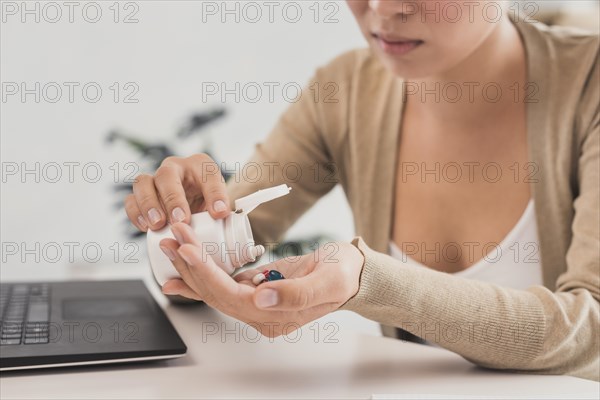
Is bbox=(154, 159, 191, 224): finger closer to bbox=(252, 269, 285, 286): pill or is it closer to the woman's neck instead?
bbox=(252, 269, 285, 286): pill

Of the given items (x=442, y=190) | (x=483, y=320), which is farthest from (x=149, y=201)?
(x=442, y=190)

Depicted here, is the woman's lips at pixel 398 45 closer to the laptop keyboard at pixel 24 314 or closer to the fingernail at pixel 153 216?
the fingernail at pixel 153 216

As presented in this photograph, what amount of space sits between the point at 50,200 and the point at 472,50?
1.41m

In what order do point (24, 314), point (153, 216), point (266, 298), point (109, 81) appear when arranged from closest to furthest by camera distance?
point (266, 298) < point (153, 216) < point (24, 314) < point (109, 81)

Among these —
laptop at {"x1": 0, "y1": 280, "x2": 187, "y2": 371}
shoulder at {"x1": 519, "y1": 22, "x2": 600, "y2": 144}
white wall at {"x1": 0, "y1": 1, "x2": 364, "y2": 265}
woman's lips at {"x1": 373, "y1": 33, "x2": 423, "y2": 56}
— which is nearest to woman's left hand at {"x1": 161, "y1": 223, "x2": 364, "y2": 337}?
laptop at {"x1": 0, "y1": 280, "x2": 187, "y2": 371}

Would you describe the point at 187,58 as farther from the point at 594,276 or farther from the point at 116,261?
the point at 594,276

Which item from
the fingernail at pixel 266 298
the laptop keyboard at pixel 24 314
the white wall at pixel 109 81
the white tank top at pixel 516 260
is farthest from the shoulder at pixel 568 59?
the white wall at pixel 109 81

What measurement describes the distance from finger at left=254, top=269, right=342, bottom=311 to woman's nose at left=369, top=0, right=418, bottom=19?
15.9 inches

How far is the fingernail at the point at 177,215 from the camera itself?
0.66 m

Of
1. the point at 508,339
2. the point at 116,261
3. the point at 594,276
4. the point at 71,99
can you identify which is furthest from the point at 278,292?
the point at 116,261

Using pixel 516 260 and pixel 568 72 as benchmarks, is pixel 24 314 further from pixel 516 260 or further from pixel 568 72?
pixel 568 72

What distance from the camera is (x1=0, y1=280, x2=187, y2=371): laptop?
2.23 feet

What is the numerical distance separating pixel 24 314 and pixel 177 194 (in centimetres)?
25

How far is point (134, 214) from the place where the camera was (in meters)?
0.77
